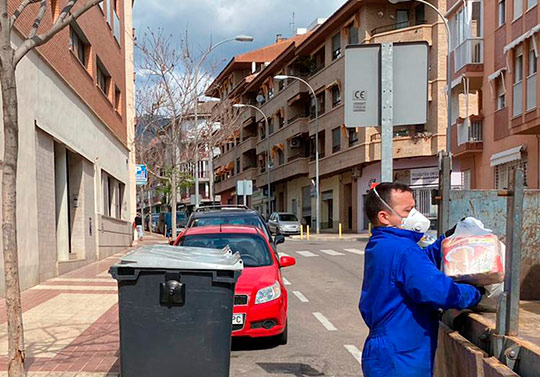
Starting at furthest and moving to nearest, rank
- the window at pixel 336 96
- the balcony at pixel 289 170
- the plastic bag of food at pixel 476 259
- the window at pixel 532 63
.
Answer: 1. the balcony at pixel 289 170
2. the window at pixel 336 96
3. the window at pixel 532 63
4. the plastic bag of food at pixel 476 259

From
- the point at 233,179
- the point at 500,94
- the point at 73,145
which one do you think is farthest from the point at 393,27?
the point at 233,179

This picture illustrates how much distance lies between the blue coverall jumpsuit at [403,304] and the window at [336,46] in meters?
38.1

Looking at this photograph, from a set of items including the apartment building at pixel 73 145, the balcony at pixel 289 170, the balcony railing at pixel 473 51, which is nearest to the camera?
the apartment building at pixel 73 145

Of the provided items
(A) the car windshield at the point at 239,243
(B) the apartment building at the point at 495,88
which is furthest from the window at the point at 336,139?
(A) the car windshield at the point at 239,243

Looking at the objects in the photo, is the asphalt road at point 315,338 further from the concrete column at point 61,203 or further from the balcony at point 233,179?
the balcony at point 233,179

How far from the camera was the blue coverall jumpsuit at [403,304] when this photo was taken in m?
2.88

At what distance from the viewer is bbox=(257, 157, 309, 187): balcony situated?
152ft

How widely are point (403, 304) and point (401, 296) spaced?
42 millimetres

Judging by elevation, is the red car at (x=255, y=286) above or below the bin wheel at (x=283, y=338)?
above

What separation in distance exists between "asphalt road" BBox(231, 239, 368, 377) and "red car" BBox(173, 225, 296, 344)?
1.04ft

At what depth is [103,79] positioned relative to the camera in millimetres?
23281

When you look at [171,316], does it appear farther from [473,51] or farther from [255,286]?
[473,51]

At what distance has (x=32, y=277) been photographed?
1230 centimetres

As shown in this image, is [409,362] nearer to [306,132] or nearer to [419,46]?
[419,46]
